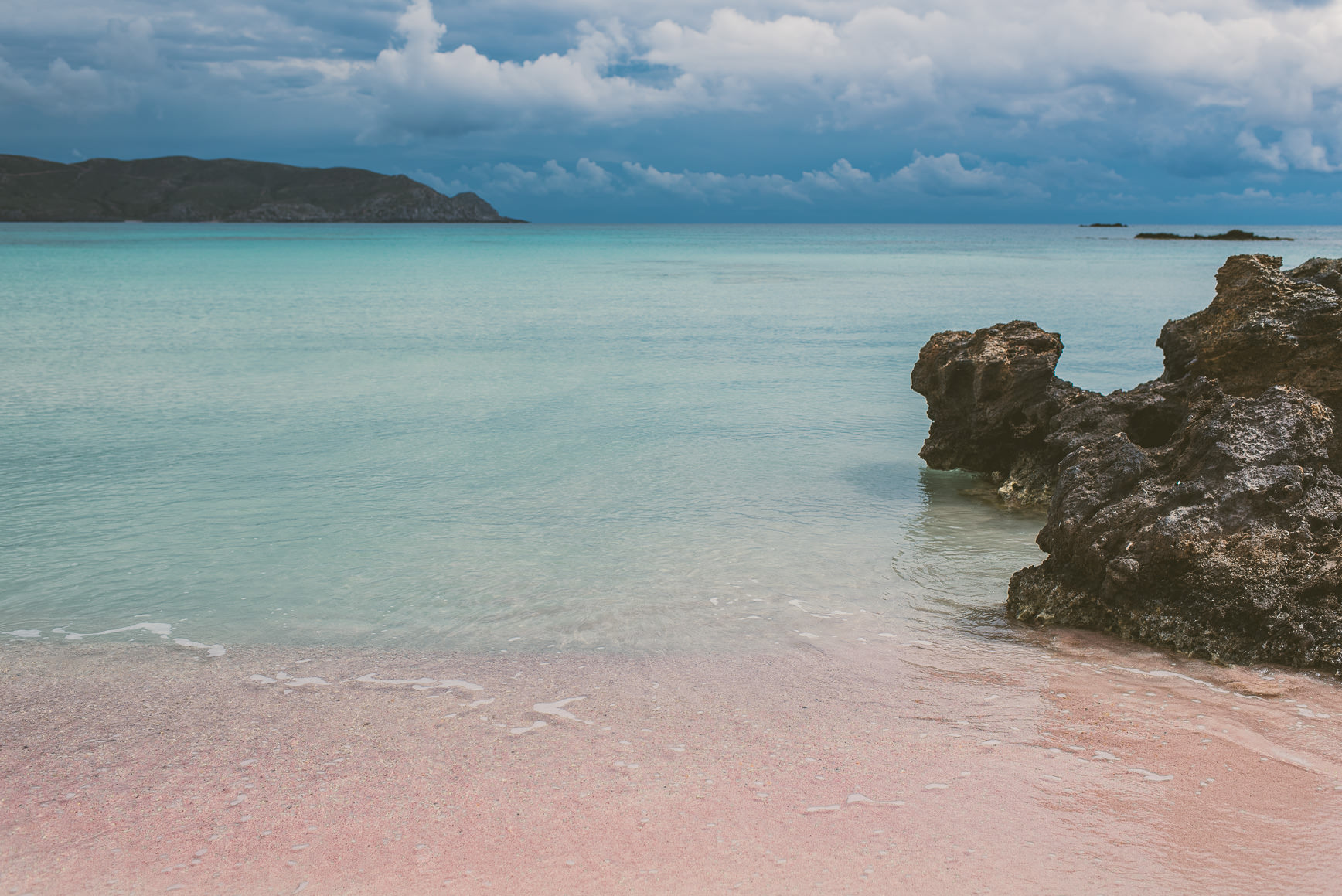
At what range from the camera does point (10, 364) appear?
15109 millimetres

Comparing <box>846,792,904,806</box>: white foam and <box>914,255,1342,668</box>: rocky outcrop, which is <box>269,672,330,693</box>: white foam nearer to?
<box>846,792,904,806</box>: white foam

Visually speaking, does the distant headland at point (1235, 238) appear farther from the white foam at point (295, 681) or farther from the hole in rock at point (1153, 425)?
the white foam at point (295, 681)

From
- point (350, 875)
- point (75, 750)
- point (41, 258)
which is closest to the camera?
point (350, 875)

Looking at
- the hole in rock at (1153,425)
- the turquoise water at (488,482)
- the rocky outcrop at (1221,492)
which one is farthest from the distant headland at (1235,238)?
the hole in rock at (1153,425)

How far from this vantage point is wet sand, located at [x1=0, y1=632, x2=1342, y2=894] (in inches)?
126

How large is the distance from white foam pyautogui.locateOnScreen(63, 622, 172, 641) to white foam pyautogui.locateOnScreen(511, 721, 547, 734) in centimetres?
244

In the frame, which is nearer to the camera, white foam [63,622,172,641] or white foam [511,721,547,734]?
white foam [511,721,547,734]

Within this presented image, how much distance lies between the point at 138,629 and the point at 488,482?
3.75m

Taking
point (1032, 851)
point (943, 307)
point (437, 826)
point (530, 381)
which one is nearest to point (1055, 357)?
point (1032, 851)

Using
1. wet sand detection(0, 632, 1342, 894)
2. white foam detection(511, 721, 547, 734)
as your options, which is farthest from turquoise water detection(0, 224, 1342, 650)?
white foam detection(511, 721, 547, 734)

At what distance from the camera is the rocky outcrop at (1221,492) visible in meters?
4.91

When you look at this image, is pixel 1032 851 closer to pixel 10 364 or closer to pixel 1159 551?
pixel 1159 551

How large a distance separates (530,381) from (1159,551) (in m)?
11.2

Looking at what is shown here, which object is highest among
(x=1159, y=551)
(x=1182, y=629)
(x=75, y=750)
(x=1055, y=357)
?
(x=1055, y=357)
